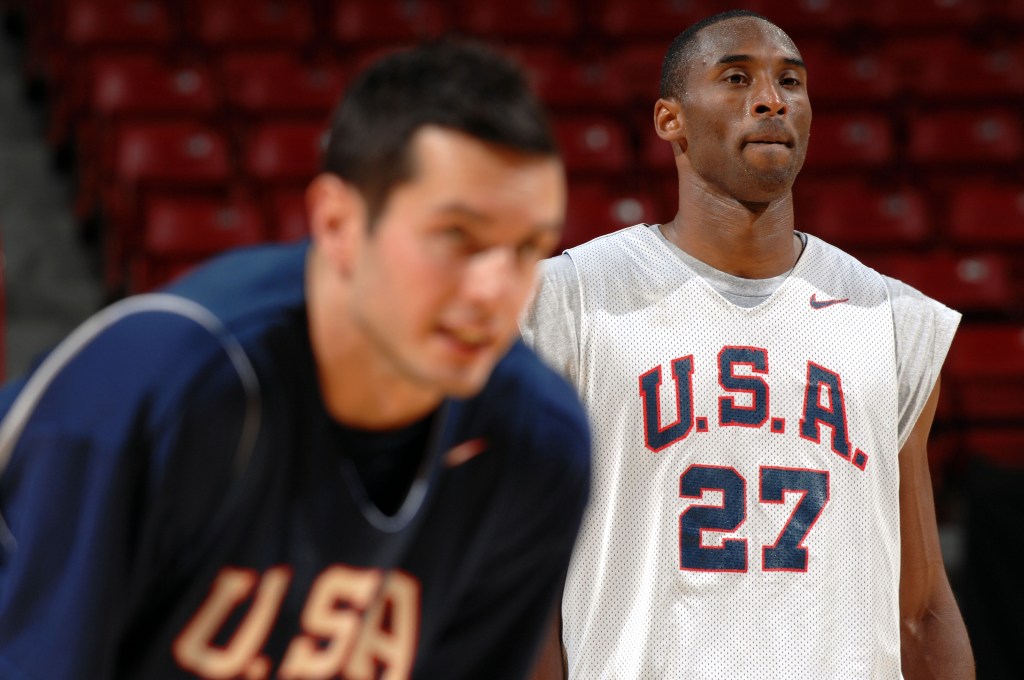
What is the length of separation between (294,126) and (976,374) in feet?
10.8

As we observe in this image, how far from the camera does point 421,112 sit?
1.53 m

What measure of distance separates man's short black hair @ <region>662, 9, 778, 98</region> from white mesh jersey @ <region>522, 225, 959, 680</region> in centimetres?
39

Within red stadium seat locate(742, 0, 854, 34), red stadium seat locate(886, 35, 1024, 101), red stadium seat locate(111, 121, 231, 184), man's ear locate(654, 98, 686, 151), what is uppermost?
red stadium seat locate(742, 0, 854, 34)

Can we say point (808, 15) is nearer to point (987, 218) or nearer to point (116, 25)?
point (987, 218)

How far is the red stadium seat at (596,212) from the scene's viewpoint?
20.3 feet

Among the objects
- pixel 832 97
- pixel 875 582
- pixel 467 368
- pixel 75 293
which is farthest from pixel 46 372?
pixel 832 97

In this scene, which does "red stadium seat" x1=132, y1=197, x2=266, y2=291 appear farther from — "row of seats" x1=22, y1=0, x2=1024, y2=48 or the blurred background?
"row of seats" x1=22, y1=0, x2=1024, y2=48

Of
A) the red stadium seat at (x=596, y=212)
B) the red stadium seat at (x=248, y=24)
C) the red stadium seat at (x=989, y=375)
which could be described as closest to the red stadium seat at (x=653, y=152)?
the red stadium seat at (x=596, y=212)

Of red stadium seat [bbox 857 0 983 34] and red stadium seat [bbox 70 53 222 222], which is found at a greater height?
red stadium seat [bbox 857 0 983 34]

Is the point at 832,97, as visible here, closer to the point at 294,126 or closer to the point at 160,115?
the point at 294,126

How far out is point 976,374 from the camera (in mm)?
5793

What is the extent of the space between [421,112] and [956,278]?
16.9 ft

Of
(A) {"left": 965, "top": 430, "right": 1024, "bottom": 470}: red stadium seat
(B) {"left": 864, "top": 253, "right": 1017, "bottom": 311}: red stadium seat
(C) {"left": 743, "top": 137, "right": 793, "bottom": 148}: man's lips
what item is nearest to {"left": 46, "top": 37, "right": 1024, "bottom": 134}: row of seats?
(B) {"left": 864, "top": 253, "right": 1017, "bottom": 311}: red stadium seat

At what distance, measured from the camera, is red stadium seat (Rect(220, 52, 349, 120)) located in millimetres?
6938
